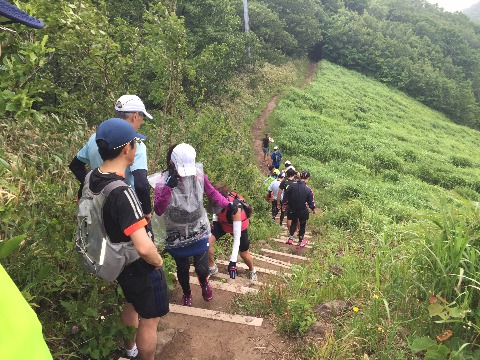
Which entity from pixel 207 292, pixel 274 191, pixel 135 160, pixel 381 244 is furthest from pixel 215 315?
pixel 274 191

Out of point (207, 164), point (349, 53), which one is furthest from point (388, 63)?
point (207, 164)

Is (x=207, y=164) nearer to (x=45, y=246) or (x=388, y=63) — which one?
(x=45, y=246)

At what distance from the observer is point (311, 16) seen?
44344mm

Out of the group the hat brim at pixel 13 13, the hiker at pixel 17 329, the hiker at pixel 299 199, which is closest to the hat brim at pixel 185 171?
the hat brim at pixel 13 13

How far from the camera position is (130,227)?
2324 millimetres

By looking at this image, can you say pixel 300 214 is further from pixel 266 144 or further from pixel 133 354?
pixel 266 144

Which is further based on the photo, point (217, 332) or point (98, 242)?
point (217, 332)

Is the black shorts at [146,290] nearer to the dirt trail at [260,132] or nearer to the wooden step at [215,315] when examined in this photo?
the wooden step at [215,315]

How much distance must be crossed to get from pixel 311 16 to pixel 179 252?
152 feet

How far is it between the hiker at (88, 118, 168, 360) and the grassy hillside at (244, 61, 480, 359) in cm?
135

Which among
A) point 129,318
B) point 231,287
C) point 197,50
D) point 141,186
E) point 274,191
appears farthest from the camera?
point 197,50

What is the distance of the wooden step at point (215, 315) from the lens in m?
3.73

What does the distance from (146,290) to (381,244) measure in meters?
3.09

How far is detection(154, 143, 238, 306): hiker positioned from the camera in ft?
11.4
